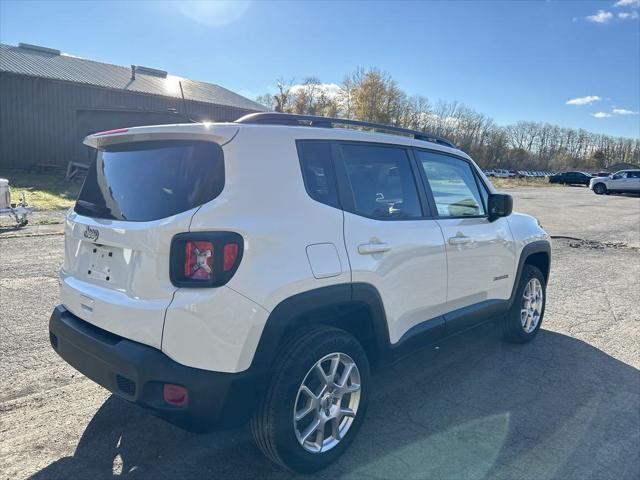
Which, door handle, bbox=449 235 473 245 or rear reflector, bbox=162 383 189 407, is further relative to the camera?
door handle, bbox=449 235 473 245

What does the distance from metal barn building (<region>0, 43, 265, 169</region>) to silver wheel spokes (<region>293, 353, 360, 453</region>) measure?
72.3ft

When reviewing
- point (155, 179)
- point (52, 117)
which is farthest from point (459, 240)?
point (52, 117)

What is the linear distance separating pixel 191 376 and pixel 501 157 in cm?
10084

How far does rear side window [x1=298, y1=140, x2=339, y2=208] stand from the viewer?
2.61 meters

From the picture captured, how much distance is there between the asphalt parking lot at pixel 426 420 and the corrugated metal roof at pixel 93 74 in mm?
22052

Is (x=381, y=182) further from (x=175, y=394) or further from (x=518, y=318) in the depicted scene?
(x=518, y=318)

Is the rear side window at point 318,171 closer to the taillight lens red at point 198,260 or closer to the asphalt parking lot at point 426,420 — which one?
the taillight lens red at point 198,260

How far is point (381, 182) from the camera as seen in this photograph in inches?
122

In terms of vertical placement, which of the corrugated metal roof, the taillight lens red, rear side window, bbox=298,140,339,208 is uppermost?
the corrugated metal roof

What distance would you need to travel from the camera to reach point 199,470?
8.43 ft

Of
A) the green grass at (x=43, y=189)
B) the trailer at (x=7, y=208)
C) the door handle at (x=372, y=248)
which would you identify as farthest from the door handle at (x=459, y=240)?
the green grass at (x=43, y=189)

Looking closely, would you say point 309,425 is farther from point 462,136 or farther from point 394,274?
point 462,136

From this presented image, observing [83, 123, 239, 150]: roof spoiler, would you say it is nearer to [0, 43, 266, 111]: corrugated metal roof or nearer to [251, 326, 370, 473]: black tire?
[251, 326, 370, 473]: black tire

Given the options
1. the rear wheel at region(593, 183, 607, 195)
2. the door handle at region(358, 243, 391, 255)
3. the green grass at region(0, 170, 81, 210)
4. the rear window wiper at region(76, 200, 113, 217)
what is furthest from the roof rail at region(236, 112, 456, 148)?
the rear wheel at region(593, 183, 607, 195)
